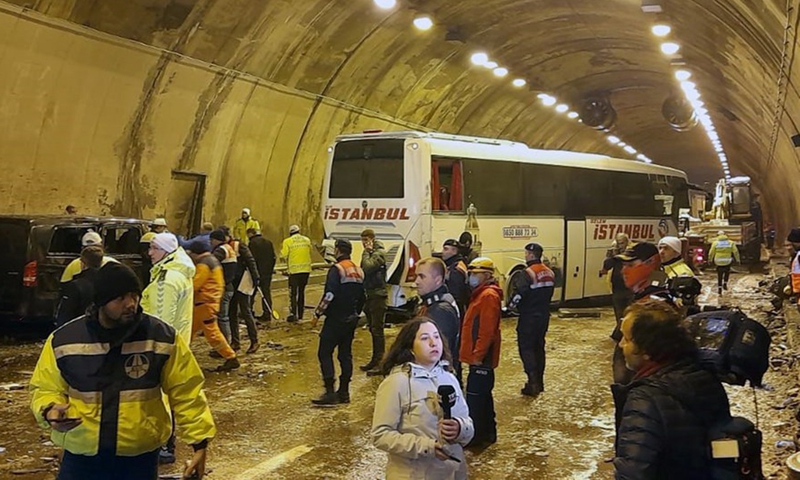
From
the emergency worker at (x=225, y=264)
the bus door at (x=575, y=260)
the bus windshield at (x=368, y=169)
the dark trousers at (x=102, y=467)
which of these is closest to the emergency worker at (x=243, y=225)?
the bus windshield at (x=368, y=169)

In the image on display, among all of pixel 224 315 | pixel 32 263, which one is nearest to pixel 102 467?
pixel 224 315

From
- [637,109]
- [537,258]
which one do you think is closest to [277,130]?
[537,258]

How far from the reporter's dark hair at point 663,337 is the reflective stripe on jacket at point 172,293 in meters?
3.93

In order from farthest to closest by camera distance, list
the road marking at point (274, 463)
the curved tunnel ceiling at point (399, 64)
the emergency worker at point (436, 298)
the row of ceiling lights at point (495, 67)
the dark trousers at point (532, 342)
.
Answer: the row of ceiling lights at point (495, 67) < the curved tunnel ceiling at point (399, 64) < the dark trousers at point (532, 342) < the road marking at point (274, 463) < the emergency worker at point (436, 298)

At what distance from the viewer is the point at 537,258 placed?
371 inches

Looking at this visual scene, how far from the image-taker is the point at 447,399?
389 centimetres

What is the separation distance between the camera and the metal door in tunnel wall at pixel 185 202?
16.8 m

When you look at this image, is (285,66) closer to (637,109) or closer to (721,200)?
(637,109)

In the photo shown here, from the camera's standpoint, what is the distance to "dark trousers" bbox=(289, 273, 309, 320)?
49.3 ft

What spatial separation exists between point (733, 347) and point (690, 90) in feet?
74.2

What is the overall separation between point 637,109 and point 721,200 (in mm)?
5703

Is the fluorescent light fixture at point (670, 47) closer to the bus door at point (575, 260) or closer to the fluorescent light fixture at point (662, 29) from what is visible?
the fluorescent light fixture at point (662, 29)

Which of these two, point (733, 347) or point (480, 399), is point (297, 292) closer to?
point (480, 399)

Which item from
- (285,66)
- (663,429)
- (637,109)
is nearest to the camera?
(663,429)
